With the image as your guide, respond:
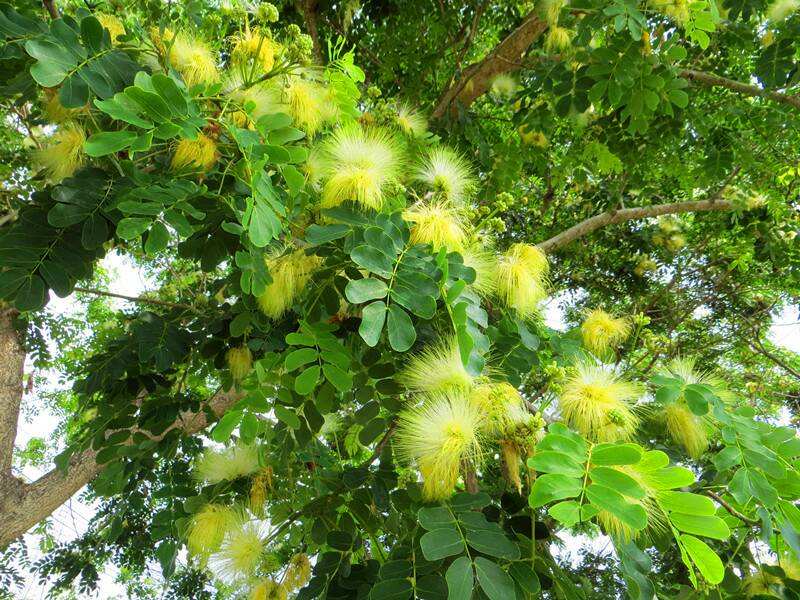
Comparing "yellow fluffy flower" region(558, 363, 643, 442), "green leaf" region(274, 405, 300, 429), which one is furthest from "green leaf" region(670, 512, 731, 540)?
"green leaf" region(274, 405, 300, 429)

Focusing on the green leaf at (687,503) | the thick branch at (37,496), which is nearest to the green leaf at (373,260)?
the green leaf at (687,503)

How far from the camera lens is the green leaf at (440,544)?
117cm

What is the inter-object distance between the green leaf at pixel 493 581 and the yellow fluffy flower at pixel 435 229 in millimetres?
654

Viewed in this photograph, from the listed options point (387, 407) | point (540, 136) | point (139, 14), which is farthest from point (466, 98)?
point (387, 407)

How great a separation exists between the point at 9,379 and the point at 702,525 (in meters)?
3.64

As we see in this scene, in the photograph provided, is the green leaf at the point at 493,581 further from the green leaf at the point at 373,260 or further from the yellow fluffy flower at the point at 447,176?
the yellow fluffy flower at the point at 447,176

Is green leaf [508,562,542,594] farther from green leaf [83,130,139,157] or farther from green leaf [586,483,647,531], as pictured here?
green leaf [83,130,139,157]

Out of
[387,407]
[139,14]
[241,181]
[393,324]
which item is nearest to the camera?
[393,324]

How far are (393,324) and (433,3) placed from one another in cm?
289

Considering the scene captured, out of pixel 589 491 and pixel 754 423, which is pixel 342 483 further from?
pixel 754 423

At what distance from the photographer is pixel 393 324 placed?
117 cm

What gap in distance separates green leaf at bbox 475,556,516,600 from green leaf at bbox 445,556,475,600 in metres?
0.02

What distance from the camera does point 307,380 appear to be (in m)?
1.39

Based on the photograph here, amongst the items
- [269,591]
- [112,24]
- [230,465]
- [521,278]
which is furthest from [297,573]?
[112,24]
